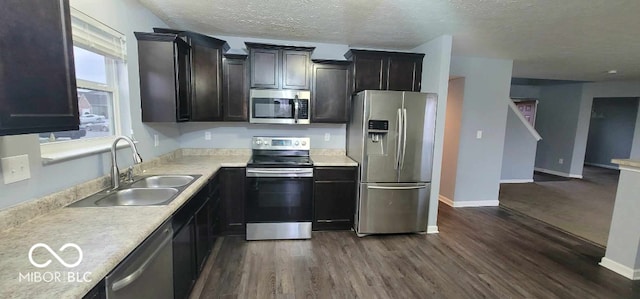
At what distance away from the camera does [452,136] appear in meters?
4.54

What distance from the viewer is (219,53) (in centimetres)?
316

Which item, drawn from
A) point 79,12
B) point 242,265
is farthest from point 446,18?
point 242,265

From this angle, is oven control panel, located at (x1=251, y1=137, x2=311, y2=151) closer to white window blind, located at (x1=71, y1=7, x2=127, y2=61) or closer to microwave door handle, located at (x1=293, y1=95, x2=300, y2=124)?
microwave door handle, located at (x1=293, y1=95, x2=300, y2=124)

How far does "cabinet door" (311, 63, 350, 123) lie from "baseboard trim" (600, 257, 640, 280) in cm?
306

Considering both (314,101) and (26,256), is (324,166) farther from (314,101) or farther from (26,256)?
(26,256)

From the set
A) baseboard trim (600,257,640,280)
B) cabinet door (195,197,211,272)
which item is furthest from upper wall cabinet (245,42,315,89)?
baseboard trim (600,257,640,280)

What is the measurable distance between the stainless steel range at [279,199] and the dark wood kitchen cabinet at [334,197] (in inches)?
4.7

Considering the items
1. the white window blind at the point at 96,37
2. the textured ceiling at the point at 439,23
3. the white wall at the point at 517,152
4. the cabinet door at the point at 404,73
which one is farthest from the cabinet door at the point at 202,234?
the white wall at the point at 517,152

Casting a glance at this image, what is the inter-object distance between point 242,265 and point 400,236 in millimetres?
1900

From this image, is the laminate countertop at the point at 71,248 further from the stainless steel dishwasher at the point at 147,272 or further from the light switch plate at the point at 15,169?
the light switch plate at the point at 15,169

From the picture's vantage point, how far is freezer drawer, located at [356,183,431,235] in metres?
3.27

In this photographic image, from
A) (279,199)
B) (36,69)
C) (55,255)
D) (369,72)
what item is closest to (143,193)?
(55,255)

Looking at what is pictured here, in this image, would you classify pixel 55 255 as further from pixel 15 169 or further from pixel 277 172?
pixel 277 172

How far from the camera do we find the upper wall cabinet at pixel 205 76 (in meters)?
2.91
